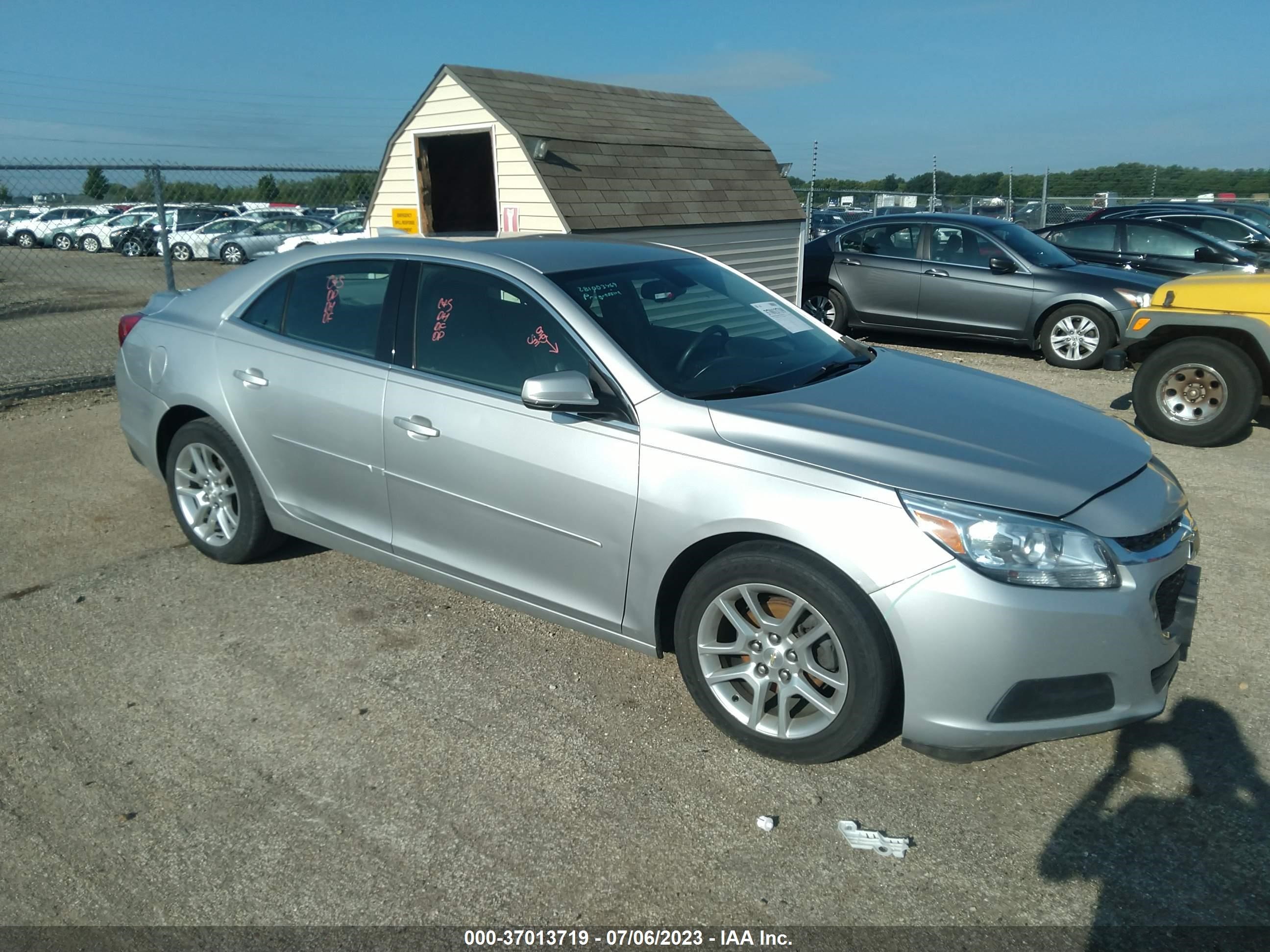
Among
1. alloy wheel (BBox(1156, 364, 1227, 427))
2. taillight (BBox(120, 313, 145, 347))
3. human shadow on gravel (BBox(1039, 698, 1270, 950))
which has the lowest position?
human shadow on gravel (BBox(1039, 698, 1270, 950))

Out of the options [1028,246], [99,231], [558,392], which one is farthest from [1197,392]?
[99,231]

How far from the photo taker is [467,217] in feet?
40.3

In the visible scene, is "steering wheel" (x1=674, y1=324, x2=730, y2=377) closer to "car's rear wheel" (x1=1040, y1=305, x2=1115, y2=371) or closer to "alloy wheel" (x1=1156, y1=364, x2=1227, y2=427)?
"alloy wheel" (x1=1156, y1=364, x2=1227, y2=427)

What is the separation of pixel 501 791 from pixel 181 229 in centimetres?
2946

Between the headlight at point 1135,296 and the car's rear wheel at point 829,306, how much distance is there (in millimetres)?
2904

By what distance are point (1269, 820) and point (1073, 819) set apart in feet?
1.86

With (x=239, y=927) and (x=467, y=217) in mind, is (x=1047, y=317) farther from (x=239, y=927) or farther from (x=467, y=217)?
(x=239, y=927)

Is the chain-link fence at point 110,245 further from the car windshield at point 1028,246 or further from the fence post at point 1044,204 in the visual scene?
the fence post at point 1044,204

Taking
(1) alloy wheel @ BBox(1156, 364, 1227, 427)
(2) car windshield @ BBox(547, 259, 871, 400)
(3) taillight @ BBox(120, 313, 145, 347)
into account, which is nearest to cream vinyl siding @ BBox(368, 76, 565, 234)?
(3) taillight @ BBox(120, 313, 145, 347)

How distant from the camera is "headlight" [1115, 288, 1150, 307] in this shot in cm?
984

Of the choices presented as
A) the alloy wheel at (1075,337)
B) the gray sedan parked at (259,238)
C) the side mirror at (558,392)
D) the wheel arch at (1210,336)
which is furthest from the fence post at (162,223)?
the gray sedan parked at (259,238)

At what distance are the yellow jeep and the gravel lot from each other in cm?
307

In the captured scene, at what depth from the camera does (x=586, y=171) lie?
1000 centimetres

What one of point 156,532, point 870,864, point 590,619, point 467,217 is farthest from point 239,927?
point 467,217
